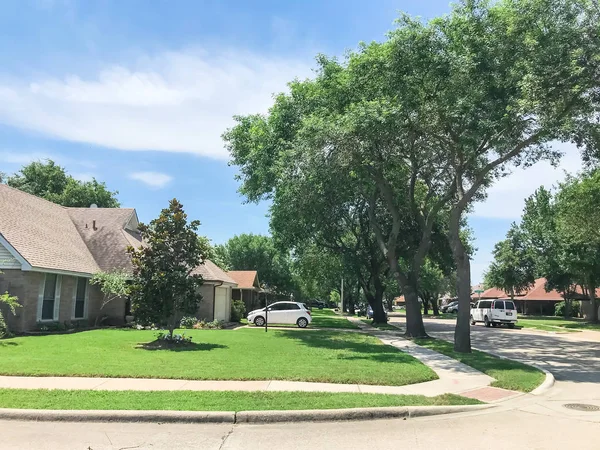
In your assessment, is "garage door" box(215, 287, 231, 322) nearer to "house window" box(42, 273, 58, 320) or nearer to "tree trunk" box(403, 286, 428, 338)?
"house window" box(42, 273, 58, 320)

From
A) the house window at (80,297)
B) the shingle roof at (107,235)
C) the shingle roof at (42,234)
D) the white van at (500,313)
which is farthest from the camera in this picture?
the white van at (500,313)

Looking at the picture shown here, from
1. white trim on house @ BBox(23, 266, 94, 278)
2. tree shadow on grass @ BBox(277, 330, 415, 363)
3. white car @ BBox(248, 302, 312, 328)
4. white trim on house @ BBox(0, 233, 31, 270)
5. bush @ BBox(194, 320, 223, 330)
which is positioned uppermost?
white trim on house @ BBox(0, 233, 31, 270)

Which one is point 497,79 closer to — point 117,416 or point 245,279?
point 117,416

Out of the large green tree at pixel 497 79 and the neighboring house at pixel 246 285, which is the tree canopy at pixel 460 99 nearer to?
the large green tree at pixel 497 79

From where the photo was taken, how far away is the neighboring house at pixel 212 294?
28.1m

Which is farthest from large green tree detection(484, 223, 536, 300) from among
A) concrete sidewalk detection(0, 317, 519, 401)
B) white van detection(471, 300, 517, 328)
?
concrete sidewalk detection(0, 317, 519, 401)

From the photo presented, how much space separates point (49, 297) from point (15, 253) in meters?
3.02

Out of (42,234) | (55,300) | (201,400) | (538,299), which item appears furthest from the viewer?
(538,299)

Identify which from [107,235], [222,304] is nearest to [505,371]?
[222,304]

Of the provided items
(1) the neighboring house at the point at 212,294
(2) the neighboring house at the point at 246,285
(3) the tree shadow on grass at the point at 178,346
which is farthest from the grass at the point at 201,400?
(2) the neighboring house at the point at 246,285

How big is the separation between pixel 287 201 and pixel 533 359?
11392 mm

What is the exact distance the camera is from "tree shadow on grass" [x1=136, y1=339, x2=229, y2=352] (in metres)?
15.9

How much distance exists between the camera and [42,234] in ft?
76.6

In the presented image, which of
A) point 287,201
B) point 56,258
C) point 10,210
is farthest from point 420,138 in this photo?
point 10,210
